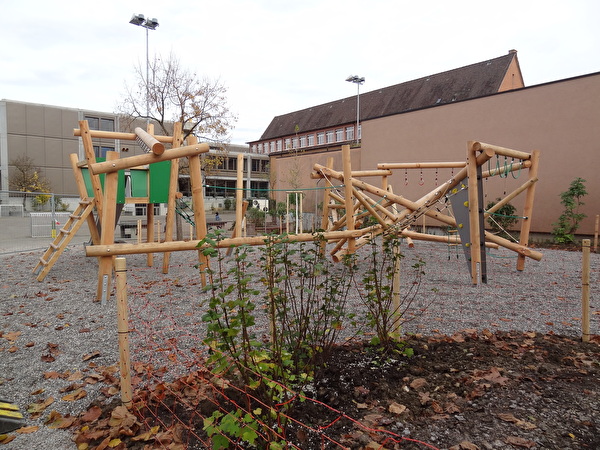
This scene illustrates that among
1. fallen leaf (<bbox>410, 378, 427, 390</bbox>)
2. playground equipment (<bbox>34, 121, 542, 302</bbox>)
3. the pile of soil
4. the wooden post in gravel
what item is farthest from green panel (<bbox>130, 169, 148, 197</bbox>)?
the wooden post in gravel

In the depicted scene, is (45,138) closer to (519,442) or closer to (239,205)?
(239,205)

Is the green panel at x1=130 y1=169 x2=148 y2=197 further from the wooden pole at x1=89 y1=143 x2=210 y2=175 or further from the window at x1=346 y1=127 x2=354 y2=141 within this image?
the window at x1=346 y1=127 x2=354 y2=141

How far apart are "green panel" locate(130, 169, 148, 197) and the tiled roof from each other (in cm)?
1656

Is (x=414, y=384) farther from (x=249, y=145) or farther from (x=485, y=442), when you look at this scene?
(x=249, y=145)

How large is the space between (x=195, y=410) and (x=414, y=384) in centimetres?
158

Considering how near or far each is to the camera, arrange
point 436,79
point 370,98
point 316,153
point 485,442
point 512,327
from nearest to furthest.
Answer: point 485,442
point 512,327
point 316,153
point 436,79
point 370,98

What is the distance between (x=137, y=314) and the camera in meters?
4.96

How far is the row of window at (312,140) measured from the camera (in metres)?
43.3

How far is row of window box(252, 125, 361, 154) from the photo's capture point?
142 ft

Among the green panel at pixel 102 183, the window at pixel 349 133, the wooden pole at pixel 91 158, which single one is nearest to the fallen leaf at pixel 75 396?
the wooden pole at pixel 91 158

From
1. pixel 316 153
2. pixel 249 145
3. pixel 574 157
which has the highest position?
pixel 249 145

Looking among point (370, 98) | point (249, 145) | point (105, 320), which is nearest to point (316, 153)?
point (370, 98)

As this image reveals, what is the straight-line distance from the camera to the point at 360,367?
3.21m

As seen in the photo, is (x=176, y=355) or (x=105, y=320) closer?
(x=176, y=355)
